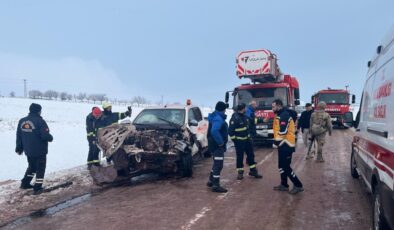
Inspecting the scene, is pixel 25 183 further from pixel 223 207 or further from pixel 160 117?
pixel 223 207

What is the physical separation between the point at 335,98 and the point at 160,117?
16.4 m

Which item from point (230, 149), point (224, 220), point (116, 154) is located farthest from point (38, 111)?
point (230, 149)

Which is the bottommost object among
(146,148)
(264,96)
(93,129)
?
(146,148)

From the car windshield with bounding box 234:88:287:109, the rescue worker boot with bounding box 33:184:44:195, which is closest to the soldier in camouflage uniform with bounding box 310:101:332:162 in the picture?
the car windshield with bounding box 234:88:287:109

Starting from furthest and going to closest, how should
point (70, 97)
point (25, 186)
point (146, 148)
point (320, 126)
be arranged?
point (70, 97)
point (320, 126)
point (146, 148)
point (25, 186)

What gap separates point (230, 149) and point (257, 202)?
7.20 m

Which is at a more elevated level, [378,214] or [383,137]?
[383,137]

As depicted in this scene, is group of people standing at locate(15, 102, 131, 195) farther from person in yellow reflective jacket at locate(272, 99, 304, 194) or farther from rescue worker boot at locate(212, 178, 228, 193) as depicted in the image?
person in yellow reflective jacket at locate(272, 99, 304, 194)

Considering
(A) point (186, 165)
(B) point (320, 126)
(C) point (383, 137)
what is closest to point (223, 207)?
(A) point (186, 165)

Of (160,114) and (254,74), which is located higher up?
(254,74)

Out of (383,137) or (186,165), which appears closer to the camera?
(383,137)

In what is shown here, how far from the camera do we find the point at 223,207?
571 centimetres

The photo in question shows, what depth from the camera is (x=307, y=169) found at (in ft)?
29.4

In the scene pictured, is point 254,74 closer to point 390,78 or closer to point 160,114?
point 160,114
